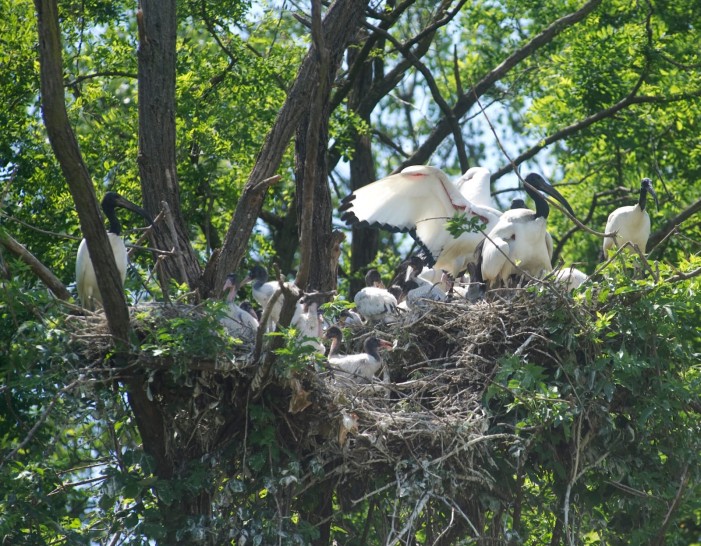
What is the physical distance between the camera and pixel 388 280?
15680 mm

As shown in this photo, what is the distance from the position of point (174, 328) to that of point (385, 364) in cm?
230

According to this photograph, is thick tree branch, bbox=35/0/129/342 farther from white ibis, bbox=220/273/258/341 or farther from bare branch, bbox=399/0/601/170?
bare branch, bbox=399/0/601/170

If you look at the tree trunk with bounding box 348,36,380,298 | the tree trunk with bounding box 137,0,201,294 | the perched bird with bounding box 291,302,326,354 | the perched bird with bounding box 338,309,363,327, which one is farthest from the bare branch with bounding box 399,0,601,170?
the tree trunk with bounding box 137,0,201,294

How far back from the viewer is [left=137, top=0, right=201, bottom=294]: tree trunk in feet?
34.1

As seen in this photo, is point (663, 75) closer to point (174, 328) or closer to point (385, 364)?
point (385, 364)

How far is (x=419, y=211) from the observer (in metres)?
13.2

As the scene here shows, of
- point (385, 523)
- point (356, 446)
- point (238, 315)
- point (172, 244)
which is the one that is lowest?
point (385, 523)

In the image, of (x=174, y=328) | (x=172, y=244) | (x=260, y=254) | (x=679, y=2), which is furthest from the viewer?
(x=679, y=2)

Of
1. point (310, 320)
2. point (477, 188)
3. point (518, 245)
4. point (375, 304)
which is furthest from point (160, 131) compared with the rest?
point (477, 188)

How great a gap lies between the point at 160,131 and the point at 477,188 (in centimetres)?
388

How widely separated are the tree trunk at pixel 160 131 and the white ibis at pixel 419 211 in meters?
2.86

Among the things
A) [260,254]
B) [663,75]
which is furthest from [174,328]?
[663,75]

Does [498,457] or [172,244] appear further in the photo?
[172,244]

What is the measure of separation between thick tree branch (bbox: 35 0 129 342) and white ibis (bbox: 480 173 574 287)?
13.6 ft
